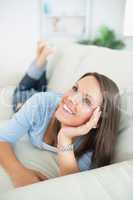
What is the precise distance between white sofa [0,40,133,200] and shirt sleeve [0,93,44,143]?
0.31 m

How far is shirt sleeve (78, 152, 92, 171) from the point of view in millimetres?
967

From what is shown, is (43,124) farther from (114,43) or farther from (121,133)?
(114,43)

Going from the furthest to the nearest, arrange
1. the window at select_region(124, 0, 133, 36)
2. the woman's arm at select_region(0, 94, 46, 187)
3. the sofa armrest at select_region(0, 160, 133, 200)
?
the window at select_region(124, 0, 133, 36)
the woman's arm at select_region(0, 94, 46, 187)
the sofa armrest at select_region(0, 160, 133, 200)

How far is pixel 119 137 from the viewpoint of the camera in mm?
961

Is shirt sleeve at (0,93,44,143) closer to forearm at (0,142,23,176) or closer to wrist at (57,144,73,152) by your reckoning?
forearm at (0,142,23,176)

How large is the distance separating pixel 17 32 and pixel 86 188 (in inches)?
101

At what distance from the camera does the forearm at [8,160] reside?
2.97ft

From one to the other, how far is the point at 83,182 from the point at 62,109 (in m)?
0.35

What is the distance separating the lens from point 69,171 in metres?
0.90

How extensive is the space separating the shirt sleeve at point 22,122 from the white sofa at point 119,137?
1.00 feet

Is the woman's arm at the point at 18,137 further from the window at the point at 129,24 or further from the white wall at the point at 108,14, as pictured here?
the white wall at the point at 108,14

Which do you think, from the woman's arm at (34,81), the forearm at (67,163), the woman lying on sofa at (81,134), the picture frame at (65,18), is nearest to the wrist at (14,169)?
the woman lying on sofa at (81,134)

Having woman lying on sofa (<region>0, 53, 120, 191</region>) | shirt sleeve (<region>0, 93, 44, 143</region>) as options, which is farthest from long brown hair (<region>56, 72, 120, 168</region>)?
shirt sleeve (<region>0, 93, 44, 143</region>)

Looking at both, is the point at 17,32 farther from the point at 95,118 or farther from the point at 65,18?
the point at 95,118
